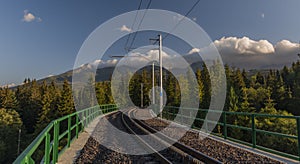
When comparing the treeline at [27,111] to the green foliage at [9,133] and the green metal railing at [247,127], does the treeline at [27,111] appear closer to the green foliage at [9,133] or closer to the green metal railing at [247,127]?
the green foliage at [9,133]

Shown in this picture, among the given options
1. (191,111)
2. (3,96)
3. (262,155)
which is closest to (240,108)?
(191,111)

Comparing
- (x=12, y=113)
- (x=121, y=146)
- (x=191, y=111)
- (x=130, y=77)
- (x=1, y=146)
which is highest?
(x=130, y=77)

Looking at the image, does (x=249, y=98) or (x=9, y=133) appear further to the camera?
(x=249, y=98)

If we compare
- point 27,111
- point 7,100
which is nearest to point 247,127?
point 27,111

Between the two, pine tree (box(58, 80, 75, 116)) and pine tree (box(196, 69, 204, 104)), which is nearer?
pine tree (box(58, 80, 75, 116))

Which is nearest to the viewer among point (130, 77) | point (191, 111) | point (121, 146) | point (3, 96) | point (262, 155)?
point (262, 155)

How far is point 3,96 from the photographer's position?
228ft

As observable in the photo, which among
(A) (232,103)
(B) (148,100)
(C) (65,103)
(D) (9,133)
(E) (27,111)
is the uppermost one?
(A) (232,103)

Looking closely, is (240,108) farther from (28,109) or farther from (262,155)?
(28,109)

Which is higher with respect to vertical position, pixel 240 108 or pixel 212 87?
pixel 212 87

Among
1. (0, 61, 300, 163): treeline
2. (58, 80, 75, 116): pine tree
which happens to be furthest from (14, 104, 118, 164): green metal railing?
(58, 80, 75, 116): pine tree

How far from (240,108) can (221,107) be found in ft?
15.3

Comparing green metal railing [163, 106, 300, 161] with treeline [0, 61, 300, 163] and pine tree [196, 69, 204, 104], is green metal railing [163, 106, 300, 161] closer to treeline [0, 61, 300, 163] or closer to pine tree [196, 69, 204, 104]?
treeline [0, 61, 300, 163]

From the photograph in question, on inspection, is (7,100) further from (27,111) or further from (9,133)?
(9,133)
